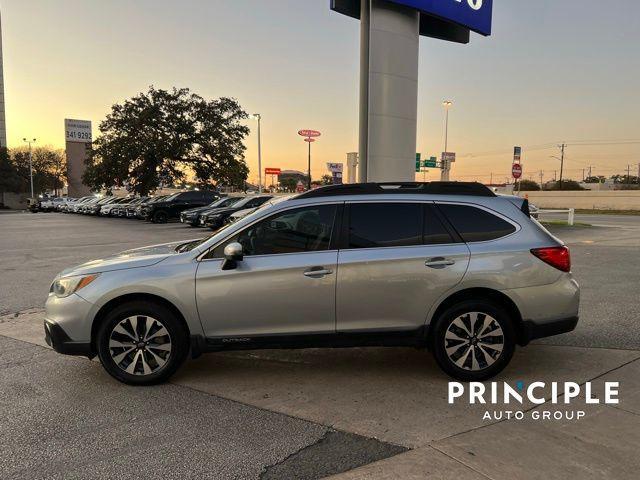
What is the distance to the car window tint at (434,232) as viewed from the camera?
4.46 m

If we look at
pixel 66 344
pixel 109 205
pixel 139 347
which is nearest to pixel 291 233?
pixel 139 347

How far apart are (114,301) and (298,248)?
167 centimetres

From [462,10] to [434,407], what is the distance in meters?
16.8

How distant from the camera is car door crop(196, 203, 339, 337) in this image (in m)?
4.30

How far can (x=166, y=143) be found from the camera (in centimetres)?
4081

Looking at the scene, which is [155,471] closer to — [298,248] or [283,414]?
[283,414]

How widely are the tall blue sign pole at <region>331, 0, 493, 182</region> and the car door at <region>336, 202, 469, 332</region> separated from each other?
12340 mm

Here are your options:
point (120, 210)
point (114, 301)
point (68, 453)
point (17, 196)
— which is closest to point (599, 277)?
point (114, 301)

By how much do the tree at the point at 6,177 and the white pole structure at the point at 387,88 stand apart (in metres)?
66.7

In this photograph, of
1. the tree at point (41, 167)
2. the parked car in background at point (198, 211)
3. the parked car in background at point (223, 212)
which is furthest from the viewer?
the tree at point (41, 167)

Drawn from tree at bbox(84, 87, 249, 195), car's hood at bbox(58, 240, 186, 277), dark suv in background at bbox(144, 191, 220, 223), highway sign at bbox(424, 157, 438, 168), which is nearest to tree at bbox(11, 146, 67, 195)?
tree at bbox(84, 87, 249, 195)

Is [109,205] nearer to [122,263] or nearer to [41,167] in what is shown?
[122,263]

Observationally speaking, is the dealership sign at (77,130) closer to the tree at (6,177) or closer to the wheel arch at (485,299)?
the tree at (6,177)

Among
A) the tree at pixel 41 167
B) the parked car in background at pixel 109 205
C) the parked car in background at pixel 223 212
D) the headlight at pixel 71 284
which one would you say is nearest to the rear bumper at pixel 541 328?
the headlight at pixel 71 284
